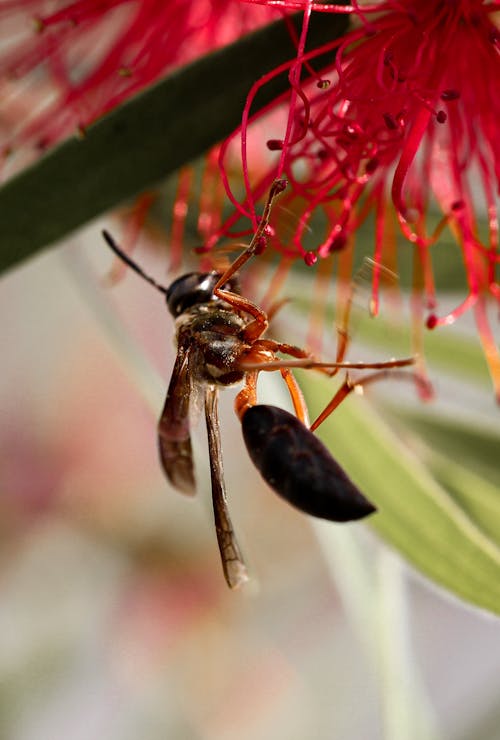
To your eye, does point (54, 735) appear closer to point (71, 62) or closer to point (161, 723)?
point (161, 723)

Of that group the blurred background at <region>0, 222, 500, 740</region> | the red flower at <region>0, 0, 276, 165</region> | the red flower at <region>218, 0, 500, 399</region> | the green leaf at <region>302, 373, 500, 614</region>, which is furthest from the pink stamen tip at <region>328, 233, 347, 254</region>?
the blurred background at <region>0, 222, 500, 740</region>

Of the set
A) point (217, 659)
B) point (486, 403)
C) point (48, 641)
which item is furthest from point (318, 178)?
point (217, 659)

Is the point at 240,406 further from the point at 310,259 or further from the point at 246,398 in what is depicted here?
the point at 310,259

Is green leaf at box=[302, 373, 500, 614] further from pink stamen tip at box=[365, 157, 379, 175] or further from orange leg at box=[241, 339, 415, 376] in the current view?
pink stamen tip at box=[365, 157, 379, 175]

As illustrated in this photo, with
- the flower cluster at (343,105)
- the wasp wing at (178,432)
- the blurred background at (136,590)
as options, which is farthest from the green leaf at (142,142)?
the blurred background at (136,590)

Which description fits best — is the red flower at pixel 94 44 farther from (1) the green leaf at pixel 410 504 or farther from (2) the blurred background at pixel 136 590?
(2) the blurred background at pixel 136 590

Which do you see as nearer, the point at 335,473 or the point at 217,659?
the point at 335,473

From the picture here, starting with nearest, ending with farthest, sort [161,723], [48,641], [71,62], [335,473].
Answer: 1. [335,473]
2. [71,62]
3. [48,641]
4. [161,723]
